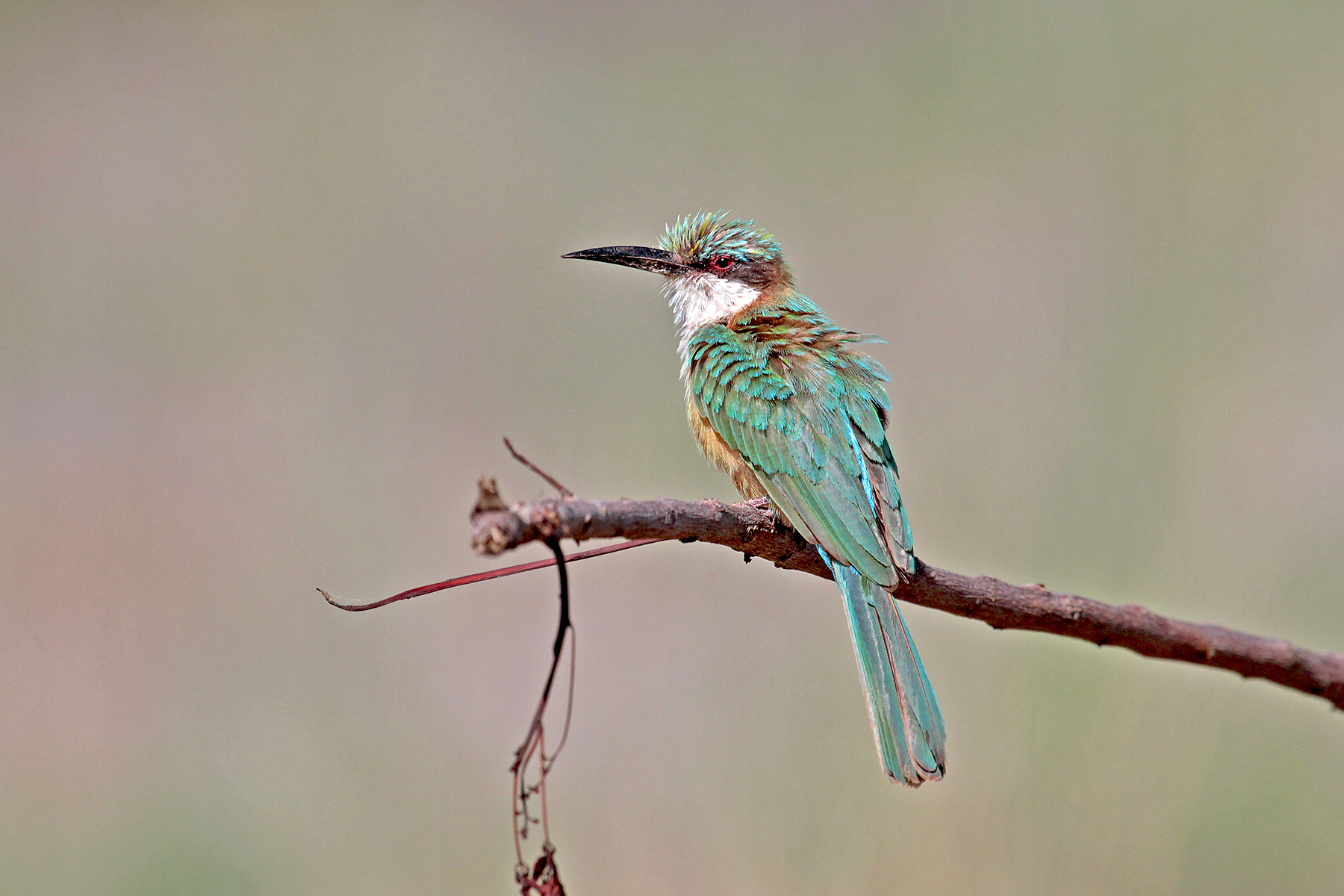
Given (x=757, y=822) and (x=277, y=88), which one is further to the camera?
(x=277, y=88)

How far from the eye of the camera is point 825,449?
2314mm

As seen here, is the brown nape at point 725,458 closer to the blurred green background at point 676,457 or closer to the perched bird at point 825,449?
the perched bird at point 825,449

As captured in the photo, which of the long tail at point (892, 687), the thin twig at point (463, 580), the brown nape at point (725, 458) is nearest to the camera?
the thin twig at point (463, 580)

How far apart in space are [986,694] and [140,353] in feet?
12.9

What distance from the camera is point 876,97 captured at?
5164 mm

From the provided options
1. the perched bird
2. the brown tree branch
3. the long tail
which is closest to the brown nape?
the perched bird

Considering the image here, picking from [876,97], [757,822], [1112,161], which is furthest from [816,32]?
[757,822]

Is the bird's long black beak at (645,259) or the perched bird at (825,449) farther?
the bird's long black beak at (645,259)

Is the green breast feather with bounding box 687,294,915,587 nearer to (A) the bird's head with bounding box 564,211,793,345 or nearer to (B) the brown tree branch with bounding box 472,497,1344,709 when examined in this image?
(B) the brown tree branch with bounding box 472,497,1344,709

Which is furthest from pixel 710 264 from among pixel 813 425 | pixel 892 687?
pixel 892 687

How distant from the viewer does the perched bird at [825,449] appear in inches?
79.5

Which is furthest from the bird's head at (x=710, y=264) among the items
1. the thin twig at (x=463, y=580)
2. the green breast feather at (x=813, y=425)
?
the thin twig at (x=463, y=580)

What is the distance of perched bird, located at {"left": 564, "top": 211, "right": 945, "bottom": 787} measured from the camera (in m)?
2.02

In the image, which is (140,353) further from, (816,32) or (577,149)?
(816,32)
